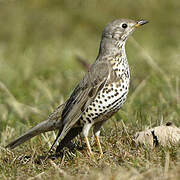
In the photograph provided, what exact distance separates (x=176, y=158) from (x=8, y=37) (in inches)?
397

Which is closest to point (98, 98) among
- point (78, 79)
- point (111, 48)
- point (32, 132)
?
point (111, 48)

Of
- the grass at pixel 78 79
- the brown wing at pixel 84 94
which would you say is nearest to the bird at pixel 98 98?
the brown wing at pixel 84 94

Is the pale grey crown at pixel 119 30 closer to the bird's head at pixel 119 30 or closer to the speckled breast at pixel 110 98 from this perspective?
the bird's head at pixel 119 30

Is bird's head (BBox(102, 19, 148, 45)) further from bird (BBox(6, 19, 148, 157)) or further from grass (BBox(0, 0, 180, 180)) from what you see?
grass (BBox(0, 0, 180, 180))

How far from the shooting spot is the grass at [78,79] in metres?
4.25

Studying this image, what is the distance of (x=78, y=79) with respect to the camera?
8781mm

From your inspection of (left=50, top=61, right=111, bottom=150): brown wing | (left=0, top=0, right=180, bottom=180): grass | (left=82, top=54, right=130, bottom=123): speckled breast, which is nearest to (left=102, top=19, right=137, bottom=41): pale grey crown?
(left=50, top=61, right=111, bottom=150): brown wing

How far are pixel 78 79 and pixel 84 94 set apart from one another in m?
3.72

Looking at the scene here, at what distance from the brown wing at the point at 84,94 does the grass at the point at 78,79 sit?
340 millimetres

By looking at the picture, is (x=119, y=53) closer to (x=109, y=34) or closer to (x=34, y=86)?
(x=109, y=34)

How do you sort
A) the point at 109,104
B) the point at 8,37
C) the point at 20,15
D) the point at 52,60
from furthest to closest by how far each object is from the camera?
the point at 20,15 < the point at 8,37 < the point at 52,60 < the point at 109,104

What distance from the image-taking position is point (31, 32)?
13844mm

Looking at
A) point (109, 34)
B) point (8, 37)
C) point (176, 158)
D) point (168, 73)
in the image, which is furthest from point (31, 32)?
point (176, 158)

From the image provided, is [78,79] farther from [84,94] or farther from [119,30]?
[84,94]
